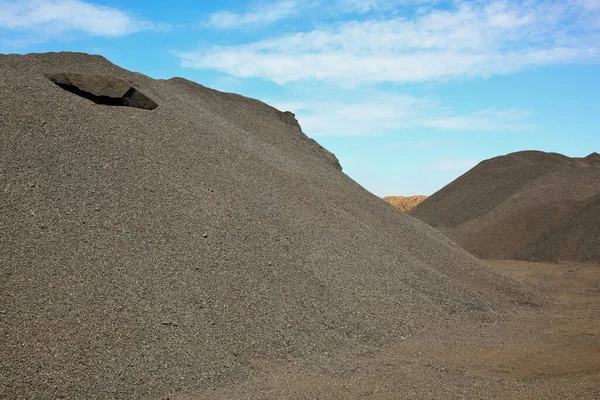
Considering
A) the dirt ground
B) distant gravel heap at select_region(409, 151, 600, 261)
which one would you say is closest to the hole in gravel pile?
the dirt ground

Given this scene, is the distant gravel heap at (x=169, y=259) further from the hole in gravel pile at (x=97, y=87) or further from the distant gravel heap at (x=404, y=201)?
the distant gravel heap at (x=404, y=201)

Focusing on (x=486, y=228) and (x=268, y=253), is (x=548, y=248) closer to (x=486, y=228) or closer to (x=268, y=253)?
(x=486, y=228)

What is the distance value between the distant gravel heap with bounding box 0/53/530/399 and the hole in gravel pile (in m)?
0.06

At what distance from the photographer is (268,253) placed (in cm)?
929

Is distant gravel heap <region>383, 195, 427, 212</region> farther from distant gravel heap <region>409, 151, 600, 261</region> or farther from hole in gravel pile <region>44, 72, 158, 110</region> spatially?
hole in gravel pile <region>44, 72, 158, 110</region>

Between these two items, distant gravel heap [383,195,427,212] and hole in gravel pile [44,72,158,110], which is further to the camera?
distant gravel heap [383,195,427,212]

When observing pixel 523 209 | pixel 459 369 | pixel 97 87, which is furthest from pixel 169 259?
pixel 523 209

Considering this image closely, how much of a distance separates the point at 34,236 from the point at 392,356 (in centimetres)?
481

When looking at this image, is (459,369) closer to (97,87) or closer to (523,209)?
(97,87)

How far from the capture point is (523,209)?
2472cm

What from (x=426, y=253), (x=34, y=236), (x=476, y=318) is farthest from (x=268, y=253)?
(x=426, y=253)

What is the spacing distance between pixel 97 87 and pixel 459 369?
27.3ft

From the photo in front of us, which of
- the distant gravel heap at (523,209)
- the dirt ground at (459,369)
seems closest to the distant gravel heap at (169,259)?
the dirt ground at (459,369)

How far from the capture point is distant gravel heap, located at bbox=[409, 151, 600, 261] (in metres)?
20.9
